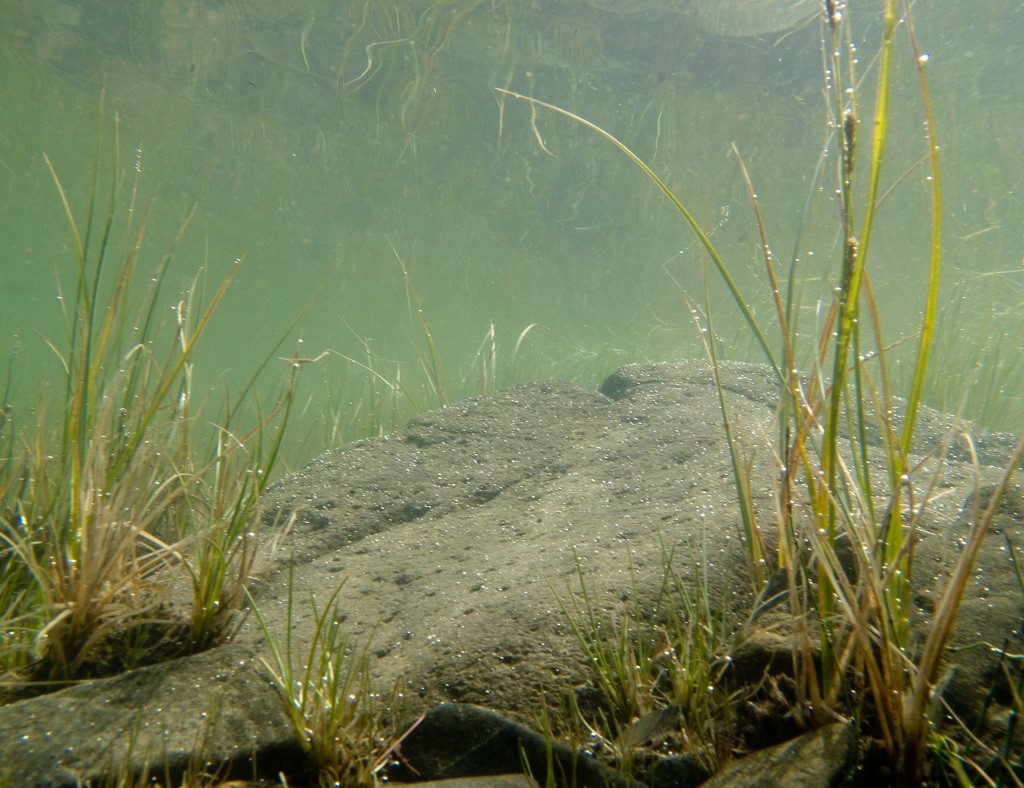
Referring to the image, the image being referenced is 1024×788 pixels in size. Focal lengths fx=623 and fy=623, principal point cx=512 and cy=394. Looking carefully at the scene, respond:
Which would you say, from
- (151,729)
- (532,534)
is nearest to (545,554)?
(532,534)

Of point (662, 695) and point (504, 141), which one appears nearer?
point (662, 695)

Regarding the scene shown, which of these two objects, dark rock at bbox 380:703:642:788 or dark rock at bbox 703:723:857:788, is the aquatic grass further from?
dark rock at bbox 380:703:642:788

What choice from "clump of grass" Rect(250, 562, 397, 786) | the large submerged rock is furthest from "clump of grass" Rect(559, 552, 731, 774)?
"clump of grass" Rect(250, 562, 397, 786)

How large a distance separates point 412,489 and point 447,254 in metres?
26.0

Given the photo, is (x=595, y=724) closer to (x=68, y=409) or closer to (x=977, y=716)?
(x=977, y=716)

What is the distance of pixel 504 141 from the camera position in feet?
57.0

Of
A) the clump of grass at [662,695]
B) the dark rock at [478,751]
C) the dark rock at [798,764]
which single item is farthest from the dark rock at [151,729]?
the dark rock at [798,764]

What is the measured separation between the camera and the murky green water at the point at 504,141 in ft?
40.9

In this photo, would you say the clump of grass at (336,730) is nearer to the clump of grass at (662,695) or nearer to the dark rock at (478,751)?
the dark rock at (478,751)

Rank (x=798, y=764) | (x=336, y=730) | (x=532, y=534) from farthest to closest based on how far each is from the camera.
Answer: (x=532, y=534)
(x=336, y=730)
(x=798, y=764)

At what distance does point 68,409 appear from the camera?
2217 millimetres

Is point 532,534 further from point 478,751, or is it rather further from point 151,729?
point 151,729

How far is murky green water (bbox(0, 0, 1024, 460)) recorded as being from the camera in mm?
12469

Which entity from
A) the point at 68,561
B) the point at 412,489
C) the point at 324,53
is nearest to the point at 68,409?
the point at 68,561
